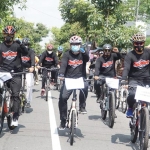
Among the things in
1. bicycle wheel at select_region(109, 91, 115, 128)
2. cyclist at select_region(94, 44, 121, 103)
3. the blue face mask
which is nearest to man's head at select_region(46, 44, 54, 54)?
cyclist at select_region(94, 44, 121, 103)

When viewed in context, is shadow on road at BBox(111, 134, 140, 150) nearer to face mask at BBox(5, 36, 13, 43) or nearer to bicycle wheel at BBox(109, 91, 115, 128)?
bicycle wheel at BBox(109, 91, 115, 128)

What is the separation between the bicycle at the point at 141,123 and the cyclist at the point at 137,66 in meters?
0.23

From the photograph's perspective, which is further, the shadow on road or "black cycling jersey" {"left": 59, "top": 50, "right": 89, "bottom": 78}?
"black cycling jersey" {"left": 59, "top": 50, "right": 89, "bottom": 78}

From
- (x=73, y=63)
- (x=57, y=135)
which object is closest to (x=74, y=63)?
(x=73, y=63)

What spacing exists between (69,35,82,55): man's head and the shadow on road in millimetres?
1853

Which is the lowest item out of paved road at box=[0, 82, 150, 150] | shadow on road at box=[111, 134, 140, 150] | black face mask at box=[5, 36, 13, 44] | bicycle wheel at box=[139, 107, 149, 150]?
shadow on road at box=[111, 134, 140, 150]

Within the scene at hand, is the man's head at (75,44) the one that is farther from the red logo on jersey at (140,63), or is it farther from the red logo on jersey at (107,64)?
the red logo on jersey at (107,64)

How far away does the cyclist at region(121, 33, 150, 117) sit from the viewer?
24.2 feet

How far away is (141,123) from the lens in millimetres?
6926

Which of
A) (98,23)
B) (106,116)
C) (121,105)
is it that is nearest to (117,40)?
(98,23)

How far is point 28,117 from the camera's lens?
1016 centimetres

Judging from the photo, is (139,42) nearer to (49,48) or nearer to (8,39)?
(8,39)

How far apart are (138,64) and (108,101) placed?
2.32 metres

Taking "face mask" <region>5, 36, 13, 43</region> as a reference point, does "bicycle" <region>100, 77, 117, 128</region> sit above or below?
below
